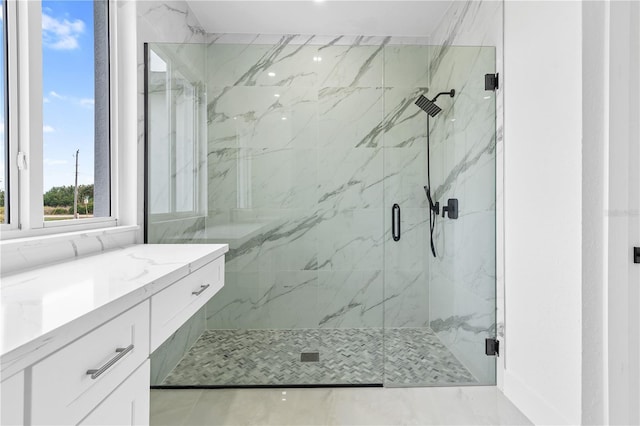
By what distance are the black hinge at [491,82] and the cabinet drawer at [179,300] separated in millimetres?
1797

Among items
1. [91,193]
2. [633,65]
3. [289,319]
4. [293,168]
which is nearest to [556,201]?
[633,65]

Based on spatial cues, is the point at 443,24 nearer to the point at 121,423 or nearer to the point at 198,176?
the point at 198,176

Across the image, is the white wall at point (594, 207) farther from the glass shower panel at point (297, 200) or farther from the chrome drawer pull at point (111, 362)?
the chrome drawer pull at point (111, 362)

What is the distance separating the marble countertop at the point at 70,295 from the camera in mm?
560

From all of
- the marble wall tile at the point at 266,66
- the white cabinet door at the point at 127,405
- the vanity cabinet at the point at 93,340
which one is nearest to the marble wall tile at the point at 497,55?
the marble wall tile at the point at 266,66

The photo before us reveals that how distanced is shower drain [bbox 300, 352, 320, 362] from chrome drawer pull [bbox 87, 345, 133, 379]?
141 centimetres

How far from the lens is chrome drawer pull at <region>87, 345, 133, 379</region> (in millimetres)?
717

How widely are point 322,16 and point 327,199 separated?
5.08 feet

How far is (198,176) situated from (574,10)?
2.00 metres

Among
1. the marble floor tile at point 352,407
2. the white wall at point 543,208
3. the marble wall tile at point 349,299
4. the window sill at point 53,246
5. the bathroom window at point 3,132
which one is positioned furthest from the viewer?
the marble wall tile at point 349,299

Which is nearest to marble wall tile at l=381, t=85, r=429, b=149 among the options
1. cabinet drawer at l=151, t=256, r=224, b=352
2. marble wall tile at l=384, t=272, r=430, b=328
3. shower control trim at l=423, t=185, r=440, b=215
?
shower control trim at l=423, t=185, r=440, b=215

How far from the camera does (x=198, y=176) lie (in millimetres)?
2176

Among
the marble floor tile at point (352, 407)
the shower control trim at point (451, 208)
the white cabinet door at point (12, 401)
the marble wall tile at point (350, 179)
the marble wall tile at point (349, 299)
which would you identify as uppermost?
the marble wall tile at point (350, 179)

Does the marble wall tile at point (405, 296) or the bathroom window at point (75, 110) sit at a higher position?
the bathroom window at point (75, 110)
